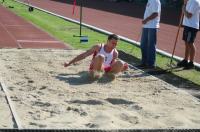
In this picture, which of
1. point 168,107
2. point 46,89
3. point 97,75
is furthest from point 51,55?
point 168,107

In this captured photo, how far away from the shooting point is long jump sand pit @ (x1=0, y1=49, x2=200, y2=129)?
7.25 m

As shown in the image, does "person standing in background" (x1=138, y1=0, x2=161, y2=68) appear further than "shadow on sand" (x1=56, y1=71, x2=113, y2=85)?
Yes

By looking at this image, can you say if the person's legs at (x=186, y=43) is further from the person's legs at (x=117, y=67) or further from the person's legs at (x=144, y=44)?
the person's legs at (x=117, y=67)

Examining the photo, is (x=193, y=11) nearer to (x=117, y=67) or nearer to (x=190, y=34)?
(x=190, y=34)

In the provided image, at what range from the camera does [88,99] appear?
8.47m

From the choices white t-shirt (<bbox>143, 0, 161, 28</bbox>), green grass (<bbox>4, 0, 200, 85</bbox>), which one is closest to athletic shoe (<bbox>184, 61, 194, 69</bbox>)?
green grass (<bbox>4, 0, 200, 85</bbox>)

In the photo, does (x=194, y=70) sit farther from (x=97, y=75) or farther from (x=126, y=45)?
(x=126, y=45)

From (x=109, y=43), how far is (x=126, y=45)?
6.12m

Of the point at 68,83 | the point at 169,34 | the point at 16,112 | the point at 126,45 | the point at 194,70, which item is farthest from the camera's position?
the point at 169,34

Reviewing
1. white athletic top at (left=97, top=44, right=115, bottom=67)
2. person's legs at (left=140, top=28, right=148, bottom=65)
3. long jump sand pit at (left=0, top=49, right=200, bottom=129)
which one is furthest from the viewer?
person's legs at (left=140, top=28, right=148, bottom=65)

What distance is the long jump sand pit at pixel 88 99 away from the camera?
7.25 meters

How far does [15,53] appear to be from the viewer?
13.0 metres

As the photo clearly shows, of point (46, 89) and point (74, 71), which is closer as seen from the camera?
point (46, 89)

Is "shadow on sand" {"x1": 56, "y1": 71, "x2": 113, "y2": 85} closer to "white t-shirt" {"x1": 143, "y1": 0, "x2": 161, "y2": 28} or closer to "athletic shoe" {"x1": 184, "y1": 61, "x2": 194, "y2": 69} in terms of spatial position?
"white t-shirt" {"x1": 143, "y1": 0, "x2": 161, "y2": 28}
